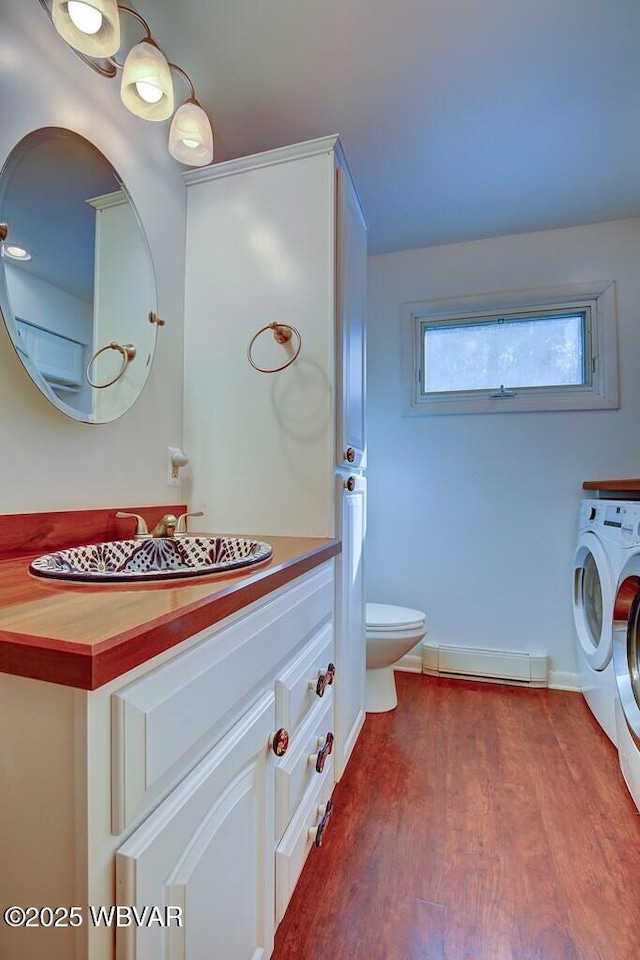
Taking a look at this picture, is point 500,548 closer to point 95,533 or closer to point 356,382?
point 356,382

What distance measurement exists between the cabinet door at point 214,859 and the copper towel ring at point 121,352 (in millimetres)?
880

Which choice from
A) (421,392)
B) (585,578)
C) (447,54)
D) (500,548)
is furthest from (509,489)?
(447,54)

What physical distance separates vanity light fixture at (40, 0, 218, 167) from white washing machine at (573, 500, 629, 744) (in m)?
1.83

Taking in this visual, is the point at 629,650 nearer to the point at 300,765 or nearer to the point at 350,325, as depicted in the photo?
the point at 300,765

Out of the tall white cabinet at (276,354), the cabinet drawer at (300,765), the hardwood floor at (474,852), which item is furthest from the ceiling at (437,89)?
the hardwood floor at (474,852)

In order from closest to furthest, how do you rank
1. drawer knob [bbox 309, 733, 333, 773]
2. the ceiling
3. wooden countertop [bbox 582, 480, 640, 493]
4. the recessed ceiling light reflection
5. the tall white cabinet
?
the recessed ceiling light reflection → drawer knob [bbox 309, 733, 333, 773] → the ceiling → the tall white cabinet → wooden countertop [bbox 582, 480, 640, 493]

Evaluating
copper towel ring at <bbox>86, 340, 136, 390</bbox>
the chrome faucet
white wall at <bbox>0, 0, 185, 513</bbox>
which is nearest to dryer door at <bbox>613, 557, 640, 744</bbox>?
the chrome faucet

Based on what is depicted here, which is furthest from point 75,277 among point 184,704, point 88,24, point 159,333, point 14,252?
point 184,704

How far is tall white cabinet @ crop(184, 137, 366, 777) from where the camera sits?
1362 millimetres

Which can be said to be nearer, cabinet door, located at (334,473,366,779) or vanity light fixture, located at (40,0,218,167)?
vanity light fixture, located at (40,0,218,167)

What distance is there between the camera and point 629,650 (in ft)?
4.96

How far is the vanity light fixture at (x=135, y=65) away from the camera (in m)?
0.92

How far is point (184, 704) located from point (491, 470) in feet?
6.90

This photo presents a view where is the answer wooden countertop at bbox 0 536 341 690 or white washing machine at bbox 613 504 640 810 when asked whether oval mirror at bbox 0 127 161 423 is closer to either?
wooden countertop at bbox 0 536 341 690
